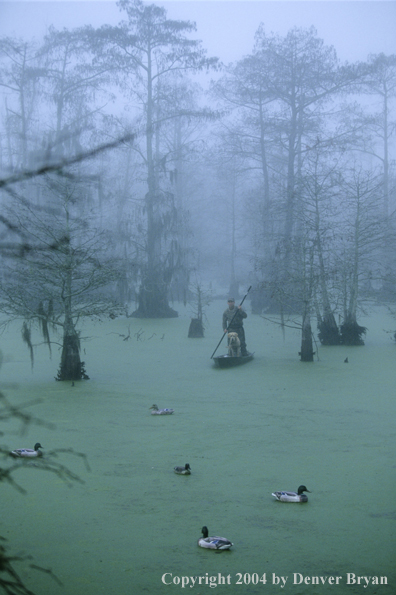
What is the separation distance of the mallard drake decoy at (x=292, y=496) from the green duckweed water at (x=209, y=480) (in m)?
0.06

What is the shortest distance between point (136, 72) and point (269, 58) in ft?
16.0

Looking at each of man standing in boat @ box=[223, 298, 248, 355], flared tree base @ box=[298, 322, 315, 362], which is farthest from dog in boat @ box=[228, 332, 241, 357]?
flared tree base @ box=[298, 322, 315, 362]

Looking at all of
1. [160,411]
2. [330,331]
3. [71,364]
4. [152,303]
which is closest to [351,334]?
[330,331]

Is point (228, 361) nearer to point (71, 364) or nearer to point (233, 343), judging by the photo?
point (233, 343)

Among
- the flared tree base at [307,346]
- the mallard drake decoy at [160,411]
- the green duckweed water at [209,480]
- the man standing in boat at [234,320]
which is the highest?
the man standing in boat at [234,320]

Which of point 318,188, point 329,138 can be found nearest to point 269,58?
point 329,138

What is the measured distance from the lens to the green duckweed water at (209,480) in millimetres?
3957

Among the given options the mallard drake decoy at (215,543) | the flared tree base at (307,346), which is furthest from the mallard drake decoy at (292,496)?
the flared tree base at (307,346)

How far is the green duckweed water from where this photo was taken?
396 centimetres

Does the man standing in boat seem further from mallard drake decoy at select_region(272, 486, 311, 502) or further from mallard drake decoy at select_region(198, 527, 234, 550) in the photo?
mallard drake decoy at select_region(198, 527, 234, 550)

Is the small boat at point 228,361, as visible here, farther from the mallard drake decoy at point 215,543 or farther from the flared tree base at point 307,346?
the mallard drake decoy at point 215,543

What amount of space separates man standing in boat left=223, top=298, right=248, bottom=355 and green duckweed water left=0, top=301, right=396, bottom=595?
113 centimetres

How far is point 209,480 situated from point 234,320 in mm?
7120

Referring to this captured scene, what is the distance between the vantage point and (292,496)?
503 centimetres
